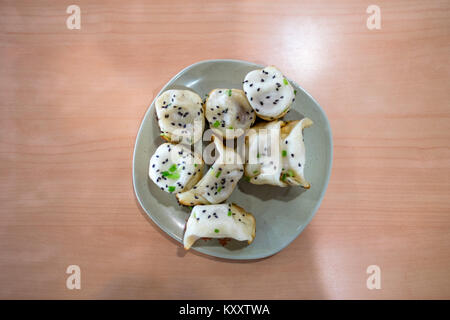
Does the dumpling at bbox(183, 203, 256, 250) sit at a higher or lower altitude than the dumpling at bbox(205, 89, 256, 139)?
lower

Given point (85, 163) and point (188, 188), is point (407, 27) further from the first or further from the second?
point (85, 163)

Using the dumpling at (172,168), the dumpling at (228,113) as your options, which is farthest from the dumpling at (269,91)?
the dumpling at (172,168)

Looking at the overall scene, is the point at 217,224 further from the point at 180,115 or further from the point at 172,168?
the point at 180,115

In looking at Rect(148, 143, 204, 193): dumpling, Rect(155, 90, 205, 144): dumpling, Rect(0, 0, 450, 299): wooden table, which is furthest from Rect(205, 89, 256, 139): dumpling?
Rect(0, 0, 450, 299): wooden table

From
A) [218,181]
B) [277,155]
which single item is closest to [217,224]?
[218,181]

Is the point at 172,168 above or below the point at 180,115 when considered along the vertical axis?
below

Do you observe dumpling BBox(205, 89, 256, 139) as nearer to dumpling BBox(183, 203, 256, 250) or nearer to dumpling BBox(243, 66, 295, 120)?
dumpling BBox(243, 66, 295, 120)

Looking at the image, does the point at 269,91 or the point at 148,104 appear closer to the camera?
the point at 269,91
